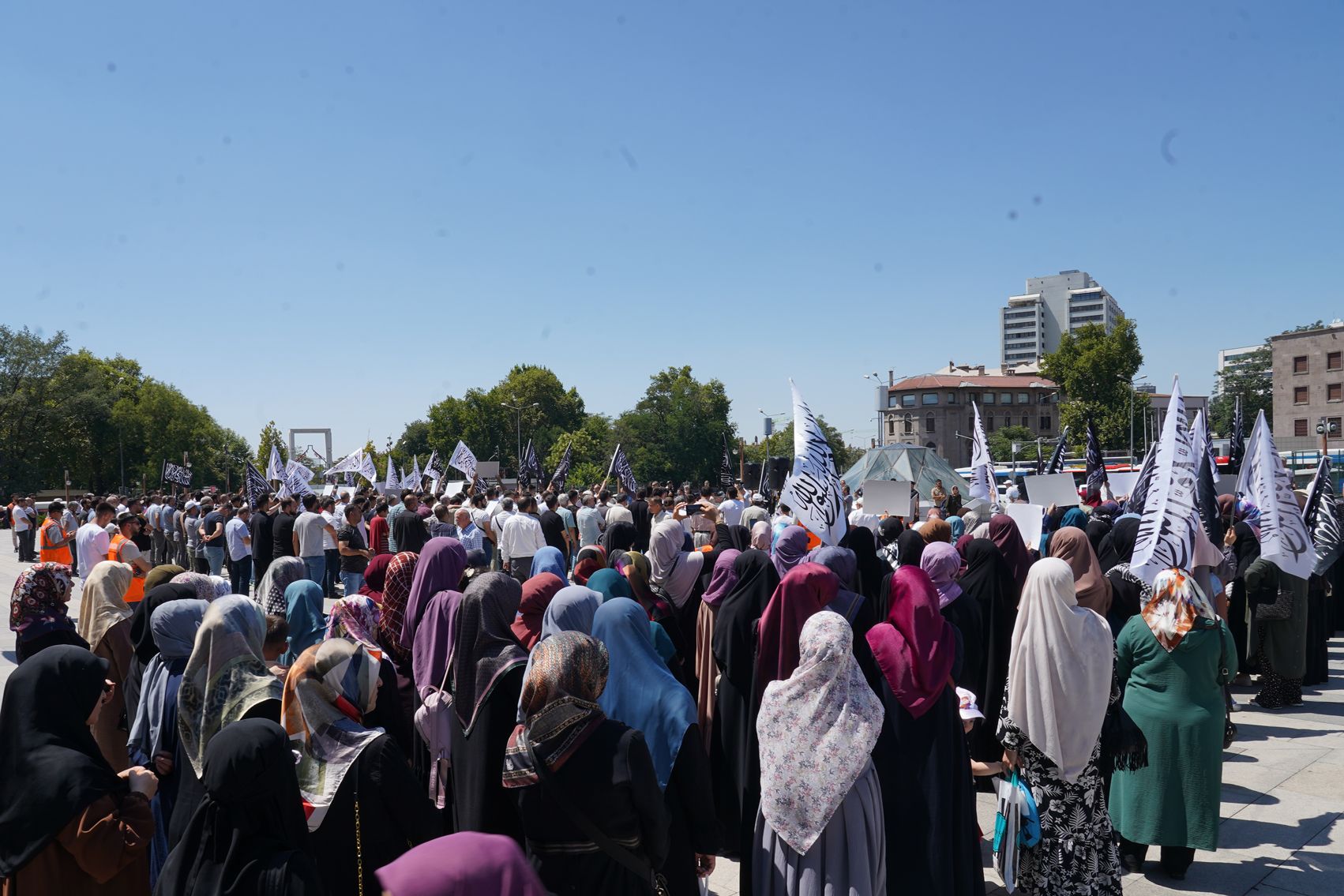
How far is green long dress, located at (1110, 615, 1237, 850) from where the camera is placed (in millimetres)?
5176

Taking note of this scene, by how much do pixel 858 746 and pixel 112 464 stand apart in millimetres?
85023

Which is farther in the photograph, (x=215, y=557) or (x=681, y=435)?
(x=681, y=435)

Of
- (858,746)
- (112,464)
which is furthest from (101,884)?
(112,464)

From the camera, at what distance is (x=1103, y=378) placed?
80375 mm

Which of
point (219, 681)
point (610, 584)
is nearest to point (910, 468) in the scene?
point (610, 584)

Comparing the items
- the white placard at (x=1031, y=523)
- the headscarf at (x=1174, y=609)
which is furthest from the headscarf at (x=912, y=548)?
the headscarf at (x=1174, y=609)

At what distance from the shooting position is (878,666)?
401 cm

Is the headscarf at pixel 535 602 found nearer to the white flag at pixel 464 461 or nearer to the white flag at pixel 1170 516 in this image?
the white flag at pixel 1170 516

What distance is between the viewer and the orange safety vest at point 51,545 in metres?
14.0

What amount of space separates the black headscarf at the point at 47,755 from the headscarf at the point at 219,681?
47cm

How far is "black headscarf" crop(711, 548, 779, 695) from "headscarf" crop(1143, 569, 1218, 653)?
2.17 meters

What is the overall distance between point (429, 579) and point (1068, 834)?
3.62 metres

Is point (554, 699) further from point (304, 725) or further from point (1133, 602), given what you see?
point (1133, 602)

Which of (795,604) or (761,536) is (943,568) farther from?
(761,536)
